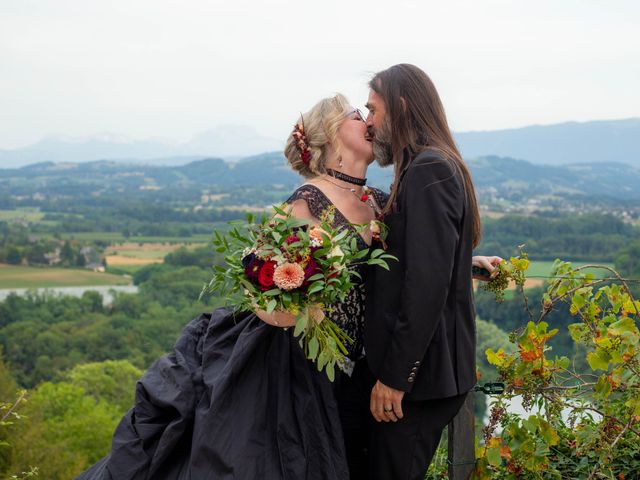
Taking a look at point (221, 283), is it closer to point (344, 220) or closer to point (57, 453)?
point (344, 220)

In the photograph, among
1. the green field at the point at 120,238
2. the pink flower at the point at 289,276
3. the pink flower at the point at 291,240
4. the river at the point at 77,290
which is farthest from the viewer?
the green field at the point at 120,238

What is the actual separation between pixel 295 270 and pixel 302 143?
0.82 meters

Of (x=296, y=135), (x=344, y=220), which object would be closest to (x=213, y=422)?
(x=344, y=220)

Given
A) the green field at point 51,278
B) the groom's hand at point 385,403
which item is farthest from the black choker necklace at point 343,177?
the green field at point 51,278

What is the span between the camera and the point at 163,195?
112125 millimetres

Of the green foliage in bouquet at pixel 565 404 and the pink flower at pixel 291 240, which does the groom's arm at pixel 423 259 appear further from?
the green foliage in bouquet at pixel 565 404

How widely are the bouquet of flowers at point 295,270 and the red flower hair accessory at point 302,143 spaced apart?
469 mm

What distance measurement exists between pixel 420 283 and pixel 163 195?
113 meters

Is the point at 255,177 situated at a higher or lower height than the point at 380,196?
lower

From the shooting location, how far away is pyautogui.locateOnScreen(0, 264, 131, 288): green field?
60344mm

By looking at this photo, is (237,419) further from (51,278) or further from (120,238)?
(120,238)

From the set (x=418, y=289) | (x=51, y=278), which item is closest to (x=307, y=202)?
(x=418, y=289)

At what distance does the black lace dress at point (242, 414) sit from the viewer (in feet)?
8.48

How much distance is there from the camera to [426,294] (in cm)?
232
